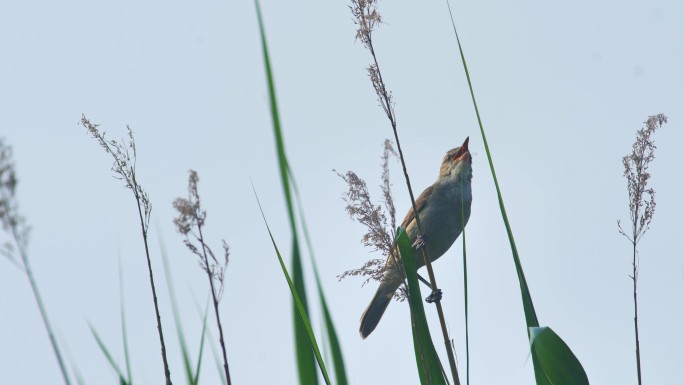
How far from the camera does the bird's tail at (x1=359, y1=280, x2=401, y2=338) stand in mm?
6023

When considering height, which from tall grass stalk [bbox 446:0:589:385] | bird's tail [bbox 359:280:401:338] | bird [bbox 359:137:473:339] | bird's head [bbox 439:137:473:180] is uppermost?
bird's head [bbox 439:137:473:180]

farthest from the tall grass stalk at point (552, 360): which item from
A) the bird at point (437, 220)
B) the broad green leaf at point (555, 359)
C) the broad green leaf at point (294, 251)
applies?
the bird at point (437, 220)

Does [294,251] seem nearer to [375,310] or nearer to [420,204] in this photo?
[375,310]

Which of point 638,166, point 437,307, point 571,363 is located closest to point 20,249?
point 571,363

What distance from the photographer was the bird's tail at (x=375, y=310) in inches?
237

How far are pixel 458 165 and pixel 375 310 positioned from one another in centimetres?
150

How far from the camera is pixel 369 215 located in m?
2.30

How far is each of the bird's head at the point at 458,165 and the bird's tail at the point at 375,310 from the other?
1.13 metres

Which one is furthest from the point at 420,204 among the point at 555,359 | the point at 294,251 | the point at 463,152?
the point at 294,251

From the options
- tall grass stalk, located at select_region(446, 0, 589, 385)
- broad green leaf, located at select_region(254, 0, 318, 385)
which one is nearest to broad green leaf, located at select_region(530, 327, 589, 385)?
tall grass stalk, located at select_region(446, 0, 589, 385)

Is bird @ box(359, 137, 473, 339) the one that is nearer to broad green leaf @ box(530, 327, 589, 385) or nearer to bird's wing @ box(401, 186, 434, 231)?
bird's wing @ box(401, 186, 434, 231)

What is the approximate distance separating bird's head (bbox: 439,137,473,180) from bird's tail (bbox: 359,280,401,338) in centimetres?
113

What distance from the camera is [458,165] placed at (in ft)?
22.2

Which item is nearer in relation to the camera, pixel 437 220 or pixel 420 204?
pixel 437 220
